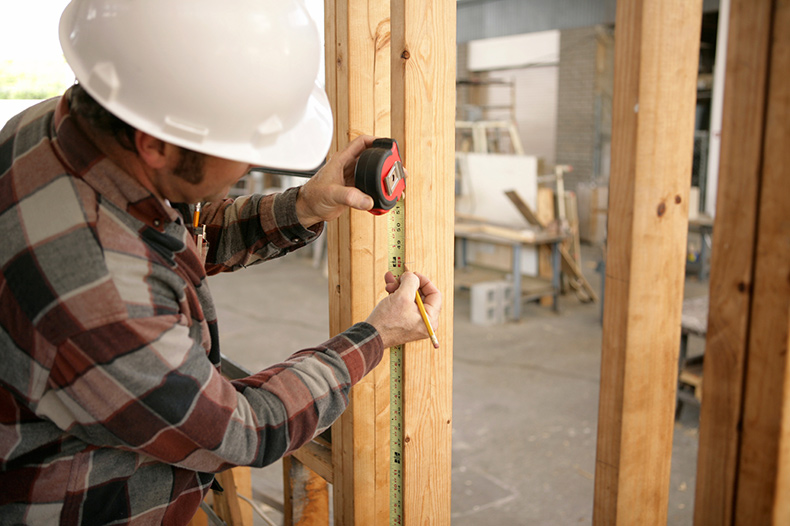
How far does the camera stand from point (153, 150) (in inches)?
42.9

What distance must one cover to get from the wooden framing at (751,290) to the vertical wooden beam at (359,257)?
784 millimetres

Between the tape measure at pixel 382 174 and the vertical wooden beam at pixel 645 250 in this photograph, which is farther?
the tape measure at pixel 382 174

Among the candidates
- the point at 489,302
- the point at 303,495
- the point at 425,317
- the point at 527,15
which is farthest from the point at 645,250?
the point at 527,15

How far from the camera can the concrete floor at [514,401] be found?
365 cm

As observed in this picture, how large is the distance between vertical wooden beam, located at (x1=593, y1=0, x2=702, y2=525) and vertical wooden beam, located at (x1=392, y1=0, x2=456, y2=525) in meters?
0.40

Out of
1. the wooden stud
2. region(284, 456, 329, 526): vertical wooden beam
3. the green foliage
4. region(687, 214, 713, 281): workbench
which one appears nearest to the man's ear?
region(284, 456, 329, 526): vertical wooden beam

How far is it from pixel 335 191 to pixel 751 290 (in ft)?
2.72

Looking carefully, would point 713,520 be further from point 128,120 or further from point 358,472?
point 128,120

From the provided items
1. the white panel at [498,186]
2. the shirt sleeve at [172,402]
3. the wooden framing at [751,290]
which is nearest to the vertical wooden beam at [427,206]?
the shirt sleeve at [172,402]

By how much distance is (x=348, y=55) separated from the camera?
4.90 feet

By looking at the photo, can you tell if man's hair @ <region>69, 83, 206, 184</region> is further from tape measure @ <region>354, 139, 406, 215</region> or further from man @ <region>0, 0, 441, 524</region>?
tape measure @ <region>354, 139, 406, 215</region>

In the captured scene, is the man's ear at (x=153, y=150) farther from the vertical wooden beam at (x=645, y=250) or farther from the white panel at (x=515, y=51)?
the white panel at (x=515, y=51)

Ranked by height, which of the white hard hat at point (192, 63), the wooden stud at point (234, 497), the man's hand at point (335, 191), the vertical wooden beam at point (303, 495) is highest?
the white hard hat at point (192, 63)

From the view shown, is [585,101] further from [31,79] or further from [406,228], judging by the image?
[406,228]
